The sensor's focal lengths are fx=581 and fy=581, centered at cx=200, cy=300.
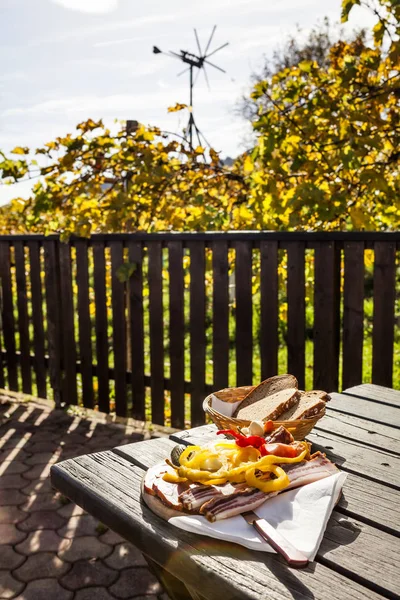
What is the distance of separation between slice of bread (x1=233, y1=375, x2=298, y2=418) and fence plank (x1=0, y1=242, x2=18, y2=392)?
404 centimetres

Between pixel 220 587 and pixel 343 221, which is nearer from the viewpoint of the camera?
pixel 220 587

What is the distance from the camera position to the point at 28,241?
5.13m

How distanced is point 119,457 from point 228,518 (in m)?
0.52

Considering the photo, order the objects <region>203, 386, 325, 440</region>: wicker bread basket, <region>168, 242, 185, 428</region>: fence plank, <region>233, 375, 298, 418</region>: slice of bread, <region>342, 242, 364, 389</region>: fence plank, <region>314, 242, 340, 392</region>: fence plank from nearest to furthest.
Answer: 1. <region>203, 386, 325, 440</region>: wicker bread basket
2. <region>233, 375, 298, 418</region>: slice of bread
3. <region>342, 242, 364, 389</region>: fence plank
4. <region>314, 242, 340, 392</region>: fence plank
5. <region>168, 242, 185, 428</region>: fence plank

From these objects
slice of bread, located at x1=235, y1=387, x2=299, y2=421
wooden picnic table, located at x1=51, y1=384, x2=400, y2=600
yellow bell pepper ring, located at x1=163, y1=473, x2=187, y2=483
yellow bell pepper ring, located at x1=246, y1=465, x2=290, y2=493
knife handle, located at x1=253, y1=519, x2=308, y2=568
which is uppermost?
slice of bread, located at x1=235, y1=387, x2=299, y2=421

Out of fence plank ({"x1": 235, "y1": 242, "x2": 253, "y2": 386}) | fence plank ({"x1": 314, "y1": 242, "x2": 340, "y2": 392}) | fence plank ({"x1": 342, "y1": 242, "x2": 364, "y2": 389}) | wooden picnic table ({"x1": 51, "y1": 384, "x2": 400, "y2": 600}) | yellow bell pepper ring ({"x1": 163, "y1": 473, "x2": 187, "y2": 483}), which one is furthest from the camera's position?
fence plank ({"x1": 235, "y1": 242, "x2": 253, "y2": 386})

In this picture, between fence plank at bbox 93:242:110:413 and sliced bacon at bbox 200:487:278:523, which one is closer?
sliced bacon at bbox 200:487:278:523

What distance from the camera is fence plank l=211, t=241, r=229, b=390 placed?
4000mm

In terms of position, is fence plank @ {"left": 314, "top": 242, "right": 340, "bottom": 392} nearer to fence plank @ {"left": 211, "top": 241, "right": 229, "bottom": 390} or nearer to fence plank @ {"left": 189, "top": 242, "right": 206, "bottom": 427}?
fence plank @ {"left": 211, "top": 241, "right": 229, "bottom": 390}

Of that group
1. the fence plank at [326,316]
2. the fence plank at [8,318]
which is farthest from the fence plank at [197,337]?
the fence plank at [8,318]

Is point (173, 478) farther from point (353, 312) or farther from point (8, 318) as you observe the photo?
point (8, 318)

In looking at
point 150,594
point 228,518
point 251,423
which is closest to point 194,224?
point 150,594

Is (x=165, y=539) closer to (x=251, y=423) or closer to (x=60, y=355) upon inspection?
(x=251, y=423)

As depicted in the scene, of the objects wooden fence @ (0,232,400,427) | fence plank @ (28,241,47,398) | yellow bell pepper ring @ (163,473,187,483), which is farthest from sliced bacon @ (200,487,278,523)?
fence plank @ (28,241,47,398)
